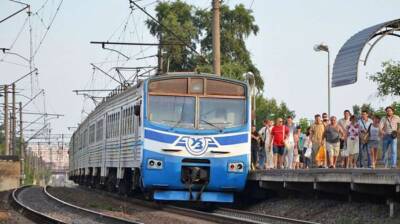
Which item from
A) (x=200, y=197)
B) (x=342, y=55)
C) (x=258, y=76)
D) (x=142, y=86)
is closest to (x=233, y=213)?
(x=200, y=197)

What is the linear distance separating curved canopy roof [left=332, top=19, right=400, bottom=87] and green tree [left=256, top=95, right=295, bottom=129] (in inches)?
1829

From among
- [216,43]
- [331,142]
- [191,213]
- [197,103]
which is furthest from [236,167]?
[216,43]

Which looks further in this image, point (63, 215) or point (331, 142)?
point (63, 215)

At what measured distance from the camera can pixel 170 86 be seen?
1959cm

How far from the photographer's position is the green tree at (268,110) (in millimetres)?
70700

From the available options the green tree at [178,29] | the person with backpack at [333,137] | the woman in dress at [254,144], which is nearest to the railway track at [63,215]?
the woman in dress at [254,144]

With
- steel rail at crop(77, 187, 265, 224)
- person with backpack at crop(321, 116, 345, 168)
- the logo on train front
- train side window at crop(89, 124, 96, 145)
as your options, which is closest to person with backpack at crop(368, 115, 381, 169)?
person with backpack at crop(321, 116, 345, 168)

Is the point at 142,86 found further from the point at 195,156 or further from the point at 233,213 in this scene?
the point at 233,213

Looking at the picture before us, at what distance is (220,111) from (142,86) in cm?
194

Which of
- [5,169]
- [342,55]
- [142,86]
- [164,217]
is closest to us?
[164,217]

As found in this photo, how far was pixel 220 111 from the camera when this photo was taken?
19.5 m

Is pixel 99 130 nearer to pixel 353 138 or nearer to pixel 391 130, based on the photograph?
pixel 353 138

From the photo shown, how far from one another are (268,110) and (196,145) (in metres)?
55.3

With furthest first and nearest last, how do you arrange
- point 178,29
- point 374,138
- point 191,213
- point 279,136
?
1. point 178,29
2. point 279,136
3. point 191,213
4. point 374,138
